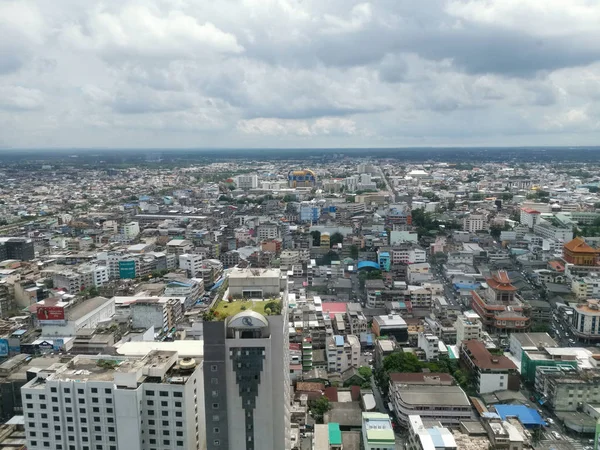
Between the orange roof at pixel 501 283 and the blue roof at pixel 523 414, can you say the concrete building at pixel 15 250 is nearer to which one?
the orange roof at pixel 501 283

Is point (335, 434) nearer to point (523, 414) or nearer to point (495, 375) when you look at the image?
point (523, 414)

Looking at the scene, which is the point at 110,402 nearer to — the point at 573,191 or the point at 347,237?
the point at 347,237

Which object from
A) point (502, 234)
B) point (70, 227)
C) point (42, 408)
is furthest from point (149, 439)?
point (70, 227)

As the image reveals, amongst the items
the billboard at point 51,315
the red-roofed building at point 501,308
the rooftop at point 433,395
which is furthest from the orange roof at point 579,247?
the billboard at point 51,315

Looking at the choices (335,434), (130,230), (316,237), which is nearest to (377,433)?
(335,434)

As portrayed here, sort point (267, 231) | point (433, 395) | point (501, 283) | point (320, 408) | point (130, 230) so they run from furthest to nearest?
point (130, 230), point (267, 231), point (501, 283), point (320, 408), point (433, 395)
